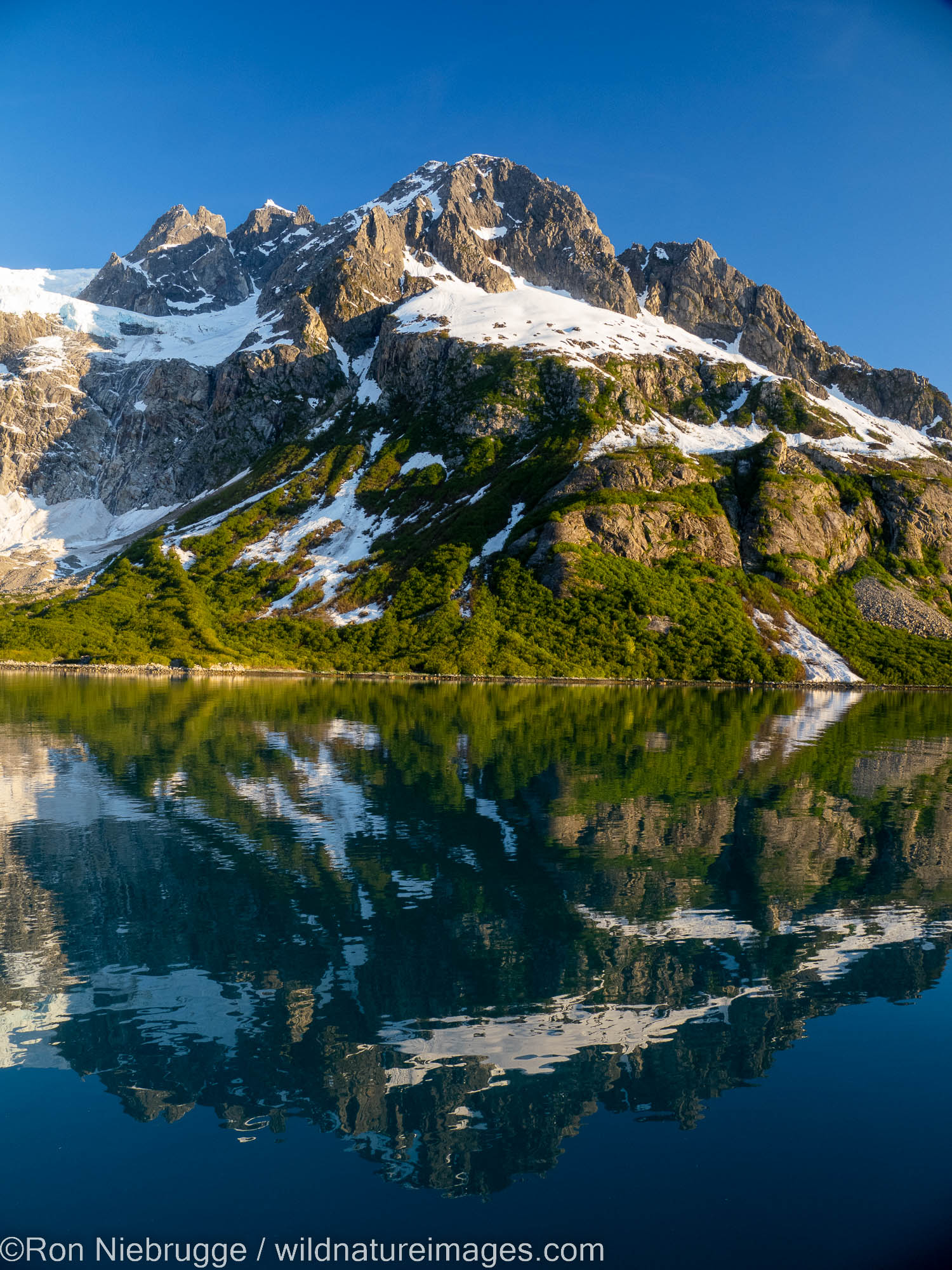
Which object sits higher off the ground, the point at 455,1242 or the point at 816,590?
the point at 816,590

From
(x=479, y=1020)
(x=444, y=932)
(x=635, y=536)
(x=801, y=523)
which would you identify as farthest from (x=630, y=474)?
(x=479, y=1020)

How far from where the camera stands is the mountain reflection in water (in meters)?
13.2

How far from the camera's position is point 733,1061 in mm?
14234

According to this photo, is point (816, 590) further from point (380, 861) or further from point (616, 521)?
point (380, 861)

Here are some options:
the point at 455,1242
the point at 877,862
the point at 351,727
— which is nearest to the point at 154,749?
the point at 351,727

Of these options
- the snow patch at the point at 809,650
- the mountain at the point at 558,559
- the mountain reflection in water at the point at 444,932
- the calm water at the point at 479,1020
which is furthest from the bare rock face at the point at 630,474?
the calm water at the point at 479,1020

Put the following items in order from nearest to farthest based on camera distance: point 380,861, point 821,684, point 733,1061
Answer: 1. point 733,1061
2. point 380,861
3. point 821,684

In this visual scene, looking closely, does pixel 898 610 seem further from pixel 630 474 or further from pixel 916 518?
pixel 630 474

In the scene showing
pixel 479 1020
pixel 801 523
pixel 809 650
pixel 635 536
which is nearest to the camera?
pixel 479 1020

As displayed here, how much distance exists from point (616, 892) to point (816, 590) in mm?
149268

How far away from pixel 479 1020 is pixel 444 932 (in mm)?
4250

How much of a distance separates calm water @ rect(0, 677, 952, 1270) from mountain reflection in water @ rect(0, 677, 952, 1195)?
0.09 m

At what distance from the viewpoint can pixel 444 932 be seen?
63.9 ft

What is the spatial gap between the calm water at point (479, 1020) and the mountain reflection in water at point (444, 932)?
86 mm
